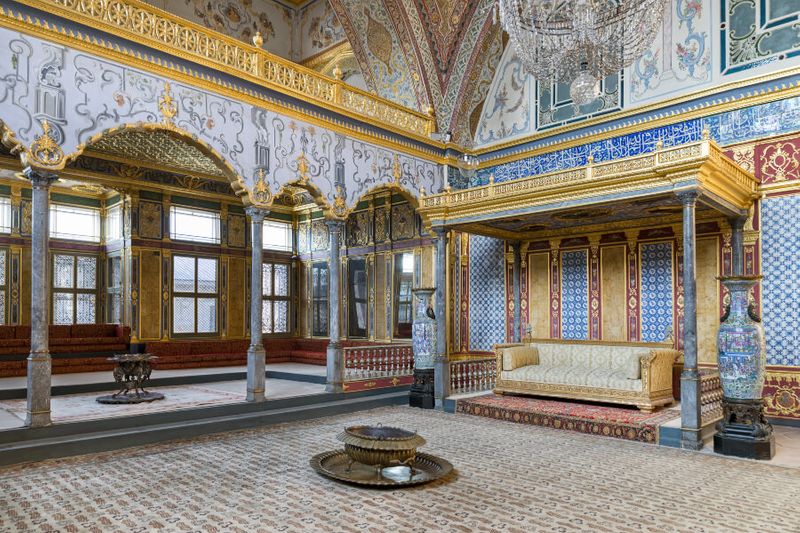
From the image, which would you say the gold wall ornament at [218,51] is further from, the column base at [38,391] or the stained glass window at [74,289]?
the stained glass window at [74,289]

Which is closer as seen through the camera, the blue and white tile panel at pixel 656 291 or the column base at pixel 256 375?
the column base at pixel 256 375

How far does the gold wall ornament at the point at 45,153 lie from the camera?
5570 millimetres

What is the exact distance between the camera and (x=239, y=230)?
12672mm

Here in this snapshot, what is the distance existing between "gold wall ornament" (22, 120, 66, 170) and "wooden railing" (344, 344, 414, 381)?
4.64 meters

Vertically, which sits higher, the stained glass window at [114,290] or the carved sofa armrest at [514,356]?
the stained glass window at [114,290]

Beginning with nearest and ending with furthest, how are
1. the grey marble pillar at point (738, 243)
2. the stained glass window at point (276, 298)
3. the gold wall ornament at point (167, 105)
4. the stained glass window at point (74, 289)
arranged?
the gold wall ornament at point (167, 105)
the grey marble pillar at point (738, 243)
the stained glass window at point (74, 289)
the stained glass window at point (276, 298)

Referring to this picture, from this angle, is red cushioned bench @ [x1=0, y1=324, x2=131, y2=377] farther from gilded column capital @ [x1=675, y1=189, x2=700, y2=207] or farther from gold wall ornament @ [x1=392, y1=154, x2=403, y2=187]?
gilded column capital @ [x1=675, y1=189, x2=700, y2=207]

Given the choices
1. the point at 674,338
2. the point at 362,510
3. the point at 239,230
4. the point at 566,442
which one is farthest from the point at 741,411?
the point at 239,230

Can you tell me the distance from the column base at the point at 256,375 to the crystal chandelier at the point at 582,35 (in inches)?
189

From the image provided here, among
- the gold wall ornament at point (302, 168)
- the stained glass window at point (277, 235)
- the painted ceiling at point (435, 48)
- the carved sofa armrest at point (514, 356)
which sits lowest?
the carved sofa armrest at point (514, 356)

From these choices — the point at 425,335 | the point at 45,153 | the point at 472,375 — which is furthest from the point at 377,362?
the point at 45,153

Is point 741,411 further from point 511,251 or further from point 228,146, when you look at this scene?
point 228,146

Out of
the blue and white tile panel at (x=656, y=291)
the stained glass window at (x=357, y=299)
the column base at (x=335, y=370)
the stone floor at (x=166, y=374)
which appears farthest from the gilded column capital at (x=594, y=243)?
the stone floor at (x=166, y=374)

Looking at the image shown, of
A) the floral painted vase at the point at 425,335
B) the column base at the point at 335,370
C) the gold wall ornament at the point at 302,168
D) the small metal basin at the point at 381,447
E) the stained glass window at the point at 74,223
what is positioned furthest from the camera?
the stained glass window at the point at 74,223
